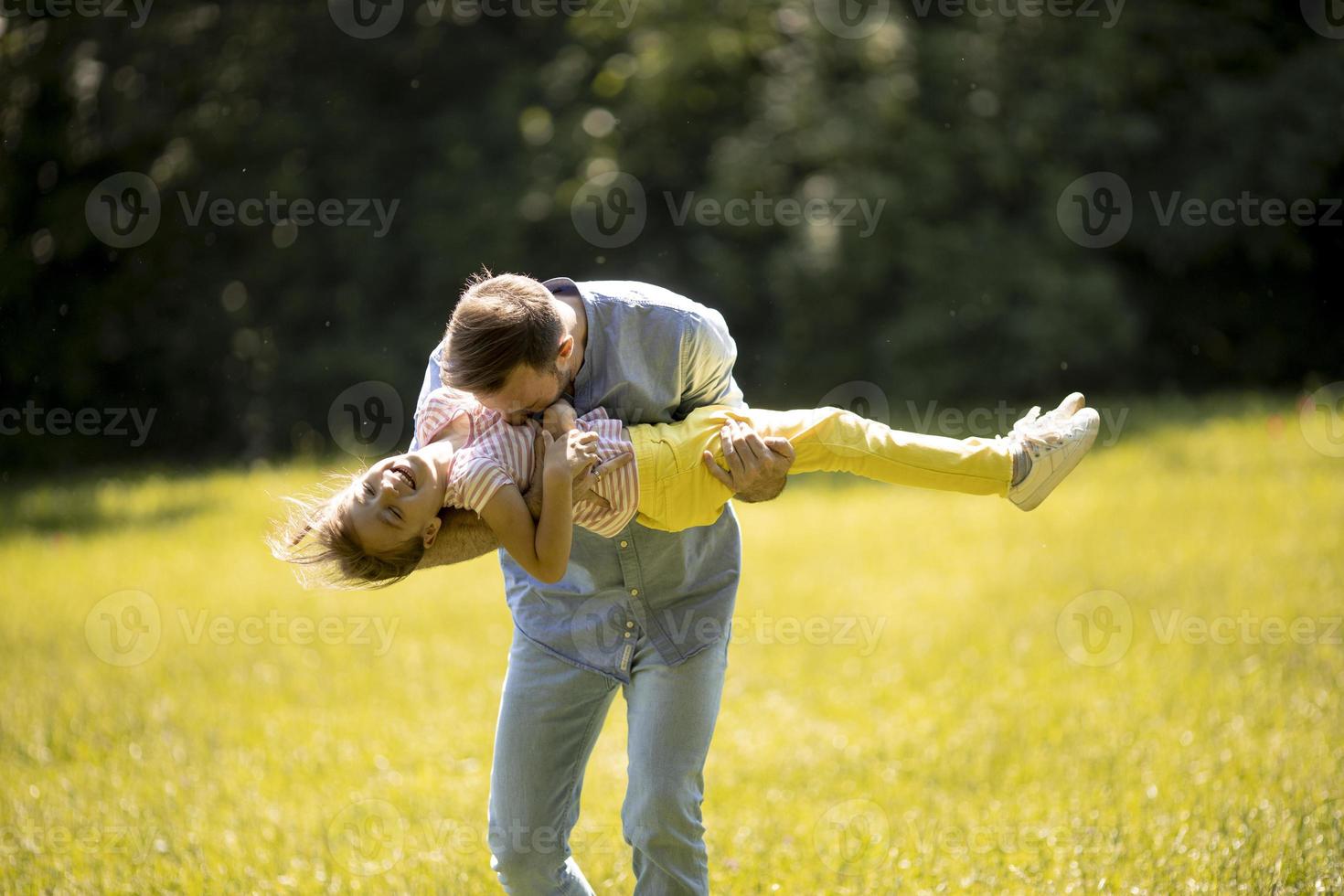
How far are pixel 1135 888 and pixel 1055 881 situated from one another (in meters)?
0.27

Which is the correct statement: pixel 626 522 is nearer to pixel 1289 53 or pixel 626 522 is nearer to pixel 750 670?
pixel 750 670

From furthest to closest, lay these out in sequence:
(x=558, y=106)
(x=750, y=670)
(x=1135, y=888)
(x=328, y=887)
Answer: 1. (x=558, y=106)
2. (x=750, y=670)
3. (x=328, y=887)
4. (x=1135, y=888)

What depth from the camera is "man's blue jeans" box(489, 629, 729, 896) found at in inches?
133

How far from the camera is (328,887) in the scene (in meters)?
4.76

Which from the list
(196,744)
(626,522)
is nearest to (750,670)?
(196,744)
